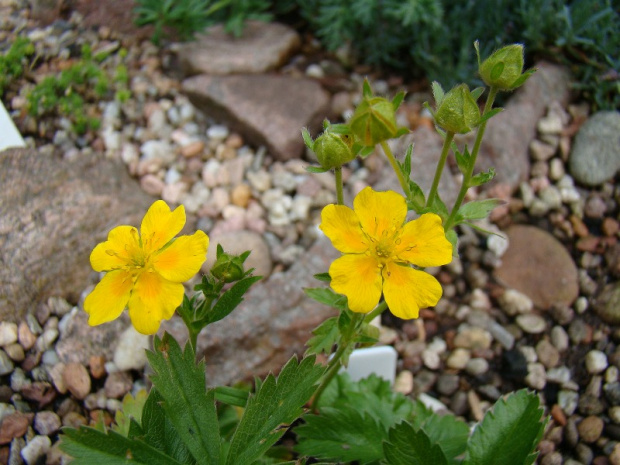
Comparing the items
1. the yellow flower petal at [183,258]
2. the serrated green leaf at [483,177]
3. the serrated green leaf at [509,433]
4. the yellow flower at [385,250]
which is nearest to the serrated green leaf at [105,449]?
the yellow flower petal at [183,258]

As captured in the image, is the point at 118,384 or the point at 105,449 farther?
the point at 118,384

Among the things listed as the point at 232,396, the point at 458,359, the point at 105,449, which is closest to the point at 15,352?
the point at 105,449

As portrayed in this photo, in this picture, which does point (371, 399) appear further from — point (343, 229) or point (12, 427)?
point (12, 427)

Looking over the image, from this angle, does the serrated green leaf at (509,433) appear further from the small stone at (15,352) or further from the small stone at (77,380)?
the small stone at (15,352)

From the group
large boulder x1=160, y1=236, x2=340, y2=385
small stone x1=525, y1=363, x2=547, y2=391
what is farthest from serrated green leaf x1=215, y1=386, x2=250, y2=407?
small stone x1=525, y1=363, x2=547, y2=391

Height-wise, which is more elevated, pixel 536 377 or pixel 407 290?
pixel 407 290

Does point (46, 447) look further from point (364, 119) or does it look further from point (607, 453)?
point (607, 453)
